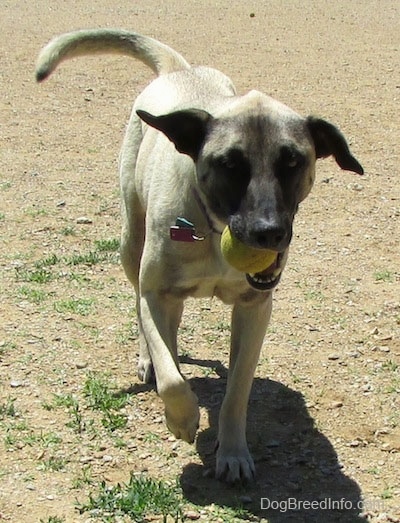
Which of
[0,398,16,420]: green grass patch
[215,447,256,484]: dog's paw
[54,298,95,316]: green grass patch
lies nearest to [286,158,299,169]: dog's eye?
[215,447,256,484]: dog's paw

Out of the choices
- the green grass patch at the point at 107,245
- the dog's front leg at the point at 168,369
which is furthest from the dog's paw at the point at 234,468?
the green grass patch at the point at 107,245

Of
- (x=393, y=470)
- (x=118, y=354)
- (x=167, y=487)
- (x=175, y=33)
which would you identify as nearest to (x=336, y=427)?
(x=393, y=470)

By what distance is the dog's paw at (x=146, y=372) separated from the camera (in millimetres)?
5641

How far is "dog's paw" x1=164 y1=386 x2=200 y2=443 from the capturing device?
175 inches

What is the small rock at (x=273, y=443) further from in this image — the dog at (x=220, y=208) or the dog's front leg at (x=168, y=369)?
the dog's front leg at (x=168, y=369)

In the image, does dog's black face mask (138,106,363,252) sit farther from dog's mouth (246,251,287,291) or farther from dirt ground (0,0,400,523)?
dirt ground (0,0,400,523)

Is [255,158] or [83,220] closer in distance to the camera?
[255,158]

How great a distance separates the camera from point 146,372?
18.6 ft

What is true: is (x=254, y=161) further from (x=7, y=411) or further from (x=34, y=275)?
(x=34, y=275)

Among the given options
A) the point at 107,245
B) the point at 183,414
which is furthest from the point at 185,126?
the point at 107,245

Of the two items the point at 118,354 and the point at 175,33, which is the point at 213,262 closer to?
the point at 118,354

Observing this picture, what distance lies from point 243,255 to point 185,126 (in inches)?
26.4

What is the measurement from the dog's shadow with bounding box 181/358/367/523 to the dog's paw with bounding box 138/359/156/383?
29 centimetres

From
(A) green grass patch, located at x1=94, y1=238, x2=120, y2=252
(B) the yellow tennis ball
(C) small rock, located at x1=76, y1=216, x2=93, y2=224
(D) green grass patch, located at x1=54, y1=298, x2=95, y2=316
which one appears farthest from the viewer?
(C) small rock, located at x1=76, y1=216, x2=93, y2=224
